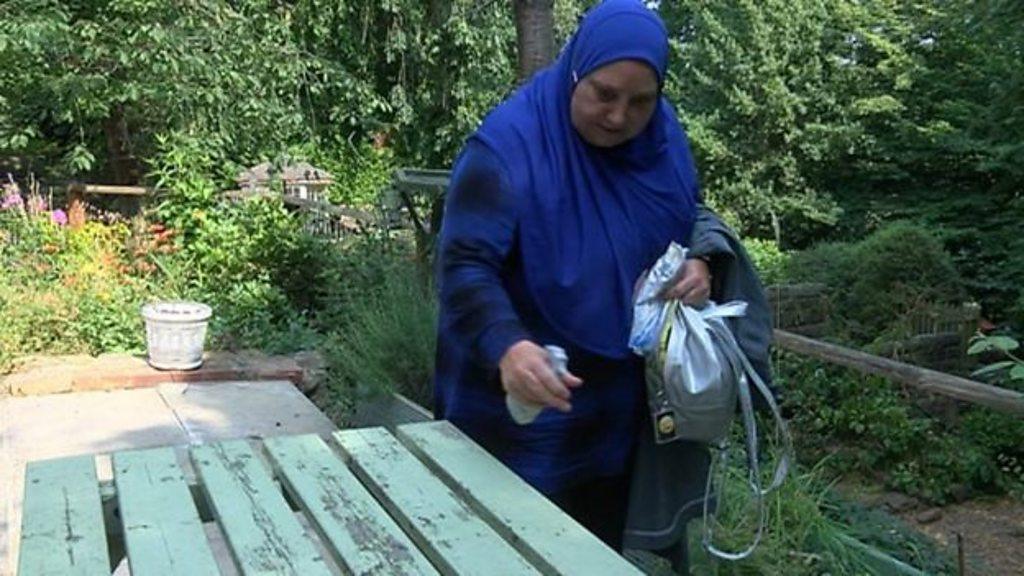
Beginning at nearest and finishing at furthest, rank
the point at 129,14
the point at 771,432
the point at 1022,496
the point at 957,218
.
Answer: the point at 771,432
the point at 1022,496
the point at 129,14
the point at 957,218

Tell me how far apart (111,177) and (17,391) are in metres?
4.91

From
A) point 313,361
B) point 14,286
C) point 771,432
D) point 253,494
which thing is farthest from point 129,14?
point 253,494

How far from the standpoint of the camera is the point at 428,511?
1133 millimetres

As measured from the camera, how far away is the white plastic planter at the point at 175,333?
189 inches

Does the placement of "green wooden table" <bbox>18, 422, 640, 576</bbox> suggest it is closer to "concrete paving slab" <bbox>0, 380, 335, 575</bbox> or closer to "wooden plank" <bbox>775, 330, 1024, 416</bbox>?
"concrete paving slab" <bbox>0, 380, 335, 575</bbox>

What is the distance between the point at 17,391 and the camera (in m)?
4.59

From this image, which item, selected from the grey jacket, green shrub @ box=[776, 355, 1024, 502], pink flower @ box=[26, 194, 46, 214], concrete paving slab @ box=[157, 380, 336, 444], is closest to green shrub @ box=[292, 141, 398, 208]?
pink flower @ box=[26, 194, 46, 214]

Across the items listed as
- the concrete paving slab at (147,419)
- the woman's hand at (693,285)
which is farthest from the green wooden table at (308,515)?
the concrete paving slab at (147,419)

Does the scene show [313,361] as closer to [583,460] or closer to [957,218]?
[583,460]

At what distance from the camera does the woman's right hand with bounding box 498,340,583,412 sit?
1.22 meters

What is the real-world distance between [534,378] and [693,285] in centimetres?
34

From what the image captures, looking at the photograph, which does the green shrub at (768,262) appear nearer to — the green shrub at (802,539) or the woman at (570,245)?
the green shrub at (802,539)

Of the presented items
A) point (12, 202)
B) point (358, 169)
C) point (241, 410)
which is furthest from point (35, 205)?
point (358, 169)

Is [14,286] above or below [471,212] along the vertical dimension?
below
